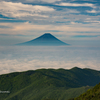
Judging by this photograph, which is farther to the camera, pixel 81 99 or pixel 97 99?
pixel 81 99

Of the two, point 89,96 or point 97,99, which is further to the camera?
point 89,96

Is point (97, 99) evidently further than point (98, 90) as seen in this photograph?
No

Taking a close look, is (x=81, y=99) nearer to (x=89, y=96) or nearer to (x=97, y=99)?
(x=89, y=96)

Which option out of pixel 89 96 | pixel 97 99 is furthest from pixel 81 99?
pixel 97 99
